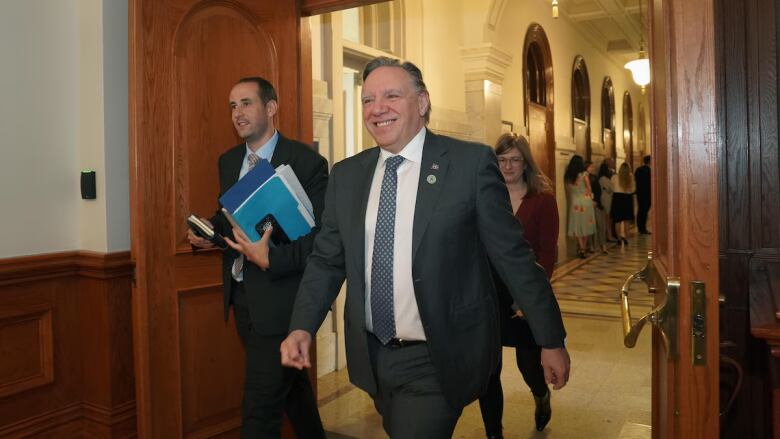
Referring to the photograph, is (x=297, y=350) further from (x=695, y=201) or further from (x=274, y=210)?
(x=695, y=201)

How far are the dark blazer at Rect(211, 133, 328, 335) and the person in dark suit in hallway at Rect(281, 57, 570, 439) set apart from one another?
534 mm

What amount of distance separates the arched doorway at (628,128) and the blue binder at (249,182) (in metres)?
17.9

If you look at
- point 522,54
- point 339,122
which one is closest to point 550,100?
point 522,54

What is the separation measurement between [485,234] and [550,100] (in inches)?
382

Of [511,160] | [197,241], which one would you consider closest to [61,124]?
[197,241]

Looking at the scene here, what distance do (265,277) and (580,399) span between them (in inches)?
102

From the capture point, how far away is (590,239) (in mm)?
12344

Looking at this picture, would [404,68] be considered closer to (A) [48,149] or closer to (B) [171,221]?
(B) [171,221]

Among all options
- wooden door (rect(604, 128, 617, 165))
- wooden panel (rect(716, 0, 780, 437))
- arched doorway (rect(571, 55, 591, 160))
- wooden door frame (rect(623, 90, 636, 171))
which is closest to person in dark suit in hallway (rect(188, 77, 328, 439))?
wooden panel (rect(716, 0, 780, 437))

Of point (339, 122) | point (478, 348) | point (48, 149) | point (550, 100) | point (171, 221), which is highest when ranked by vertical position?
point (550, 100)

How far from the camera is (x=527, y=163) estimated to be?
3.48 metres

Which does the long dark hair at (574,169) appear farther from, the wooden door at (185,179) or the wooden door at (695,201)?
the wooden door at (695,201)

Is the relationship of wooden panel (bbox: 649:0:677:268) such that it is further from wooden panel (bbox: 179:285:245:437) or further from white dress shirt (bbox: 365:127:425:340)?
wooden panel (bbox: 179:285:245:437)

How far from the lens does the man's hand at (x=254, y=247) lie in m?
2.58
